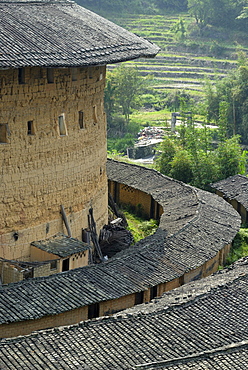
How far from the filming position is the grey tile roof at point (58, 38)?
17.6 metres

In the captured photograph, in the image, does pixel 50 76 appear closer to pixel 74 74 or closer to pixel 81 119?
pixel 74 74

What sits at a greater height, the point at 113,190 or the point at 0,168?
the point at 0,168

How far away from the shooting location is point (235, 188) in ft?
95.3

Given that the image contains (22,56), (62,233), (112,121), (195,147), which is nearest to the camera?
(22,56)

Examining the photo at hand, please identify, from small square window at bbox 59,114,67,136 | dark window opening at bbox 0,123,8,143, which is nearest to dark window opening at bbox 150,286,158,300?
small square window at bbox 59,114,67,136

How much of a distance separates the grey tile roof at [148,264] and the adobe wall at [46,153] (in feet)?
6.68

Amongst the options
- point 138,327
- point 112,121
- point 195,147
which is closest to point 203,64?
point 112,121

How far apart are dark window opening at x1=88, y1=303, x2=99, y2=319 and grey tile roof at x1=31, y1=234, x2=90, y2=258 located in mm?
2055

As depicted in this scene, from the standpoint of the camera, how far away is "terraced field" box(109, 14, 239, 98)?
58375mm

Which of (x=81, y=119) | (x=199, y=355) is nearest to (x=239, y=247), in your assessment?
(x=81, y=119)

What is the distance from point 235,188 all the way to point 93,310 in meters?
12.9

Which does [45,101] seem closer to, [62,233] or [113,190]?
[62,233]

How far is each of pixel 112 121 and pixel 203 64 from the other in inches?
490

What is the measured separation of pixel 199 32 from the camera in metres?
66.9
